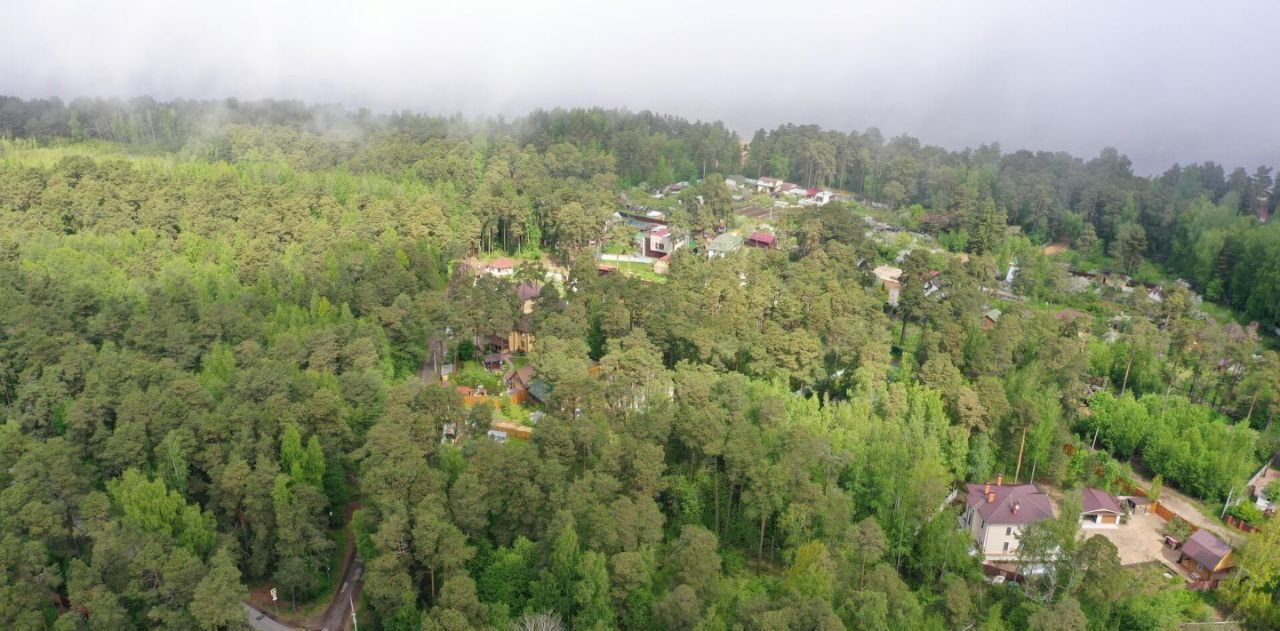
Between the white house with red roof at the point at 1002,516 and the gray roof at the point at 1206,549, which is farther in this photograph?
the white house with red roof at the point at 1002,516

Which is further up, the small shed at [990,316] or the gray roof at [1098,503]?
the small shed at [990,316]

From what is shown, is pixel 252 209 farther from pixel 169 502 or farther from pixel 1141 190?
pixel 1141 190

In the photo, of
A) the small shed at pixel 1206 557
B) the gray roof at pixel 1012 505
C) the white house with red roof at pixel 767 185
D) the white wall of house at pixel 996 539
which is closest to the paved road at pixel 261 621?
the white wall of house at pixel 996 539

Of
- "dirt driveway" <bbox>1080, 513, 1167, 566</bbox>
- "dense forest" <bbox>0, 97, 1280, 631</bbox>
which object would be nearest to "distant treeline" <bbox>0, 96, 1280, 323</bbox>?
"dense forest" <bbox>0, 97, 1280, 631</bbox>

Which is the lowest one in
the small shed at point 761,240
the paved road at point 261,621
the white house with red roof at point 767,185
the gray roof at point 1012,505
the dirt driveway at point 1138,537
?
the paved road at point 261,621

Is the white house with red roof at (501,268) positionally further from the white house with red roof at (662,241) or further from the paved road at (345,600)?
the paved road at (345,600)

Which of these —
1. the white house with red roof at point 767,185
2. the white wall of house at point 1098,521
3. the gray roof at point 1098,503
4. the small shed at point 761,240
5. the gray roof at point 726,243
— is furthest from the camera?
the white house with red roof at point 767,185

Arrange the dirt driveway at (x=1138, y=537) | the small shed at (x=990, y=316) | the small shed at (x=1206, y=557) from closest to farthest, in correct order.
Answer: the small shed at (x=1206, y=557) < the dirt driveway at (x=1138, y=537) < the small shed at (x=990, y=316)

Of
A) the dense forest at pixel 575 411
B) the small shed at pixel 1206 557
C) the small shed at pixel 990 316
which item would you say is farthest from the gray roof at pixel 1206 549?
the small shed at pixel 990 316
